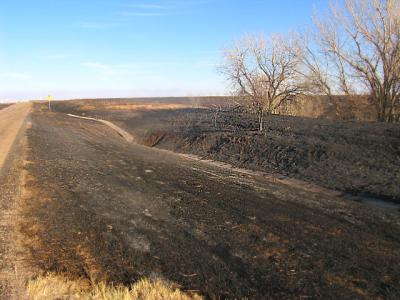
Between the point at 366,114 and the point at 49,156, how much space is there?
22.6m

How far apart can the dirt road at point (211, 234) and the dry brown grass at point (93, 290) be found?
11.9 inches

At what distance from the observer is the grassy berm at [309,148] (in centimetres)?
1378

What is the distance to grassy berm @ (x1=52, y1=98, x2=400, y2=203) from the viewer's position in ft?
45.2

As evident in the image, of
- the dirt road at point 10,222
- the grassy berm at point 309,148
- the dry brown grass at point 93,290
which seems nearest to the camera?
the dry brown grass at point 93,290

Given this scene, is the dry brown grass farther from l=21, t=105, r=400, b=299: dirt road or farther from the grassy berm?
the grassy berm

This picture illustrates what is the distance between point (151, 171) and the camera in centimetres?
1482

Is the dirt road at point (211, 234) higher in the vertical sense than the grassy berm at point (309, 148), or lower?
lower

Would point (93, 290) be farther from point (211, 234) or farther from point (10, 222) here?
point (10, 222)

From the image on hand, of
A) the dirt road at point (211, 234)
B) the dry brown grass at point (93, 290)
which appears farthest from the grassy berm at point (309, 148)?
the dry brown grass at point (93, 290)

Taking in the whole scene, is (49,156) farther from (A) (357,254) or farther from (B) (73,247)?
(A) (357,254)

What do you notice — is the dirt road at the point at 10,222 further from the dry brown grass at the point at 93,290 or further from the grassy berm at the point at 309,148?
the grassy berm at the point at 309,148

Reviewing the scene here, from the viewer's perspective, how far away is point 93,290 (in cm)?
586

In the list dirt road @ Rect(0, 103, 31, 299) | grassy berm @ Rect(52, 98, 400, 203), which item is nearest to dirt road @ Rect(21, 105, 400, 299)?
dirt road @ Rect(0, 103, 31, 299)

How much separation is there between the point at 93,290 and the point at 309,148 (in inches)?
527
